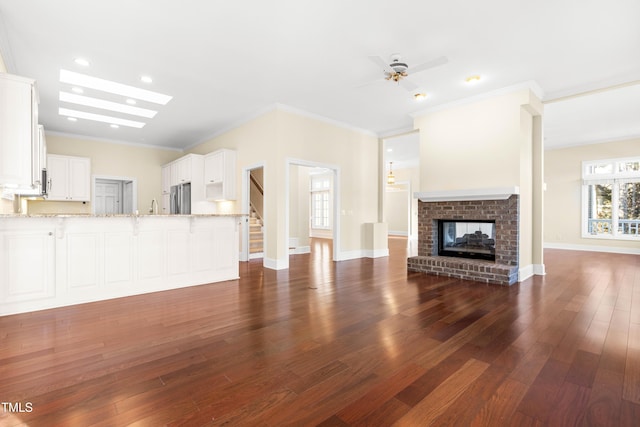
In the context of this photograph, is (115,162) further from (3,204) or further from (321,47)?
(321,47)

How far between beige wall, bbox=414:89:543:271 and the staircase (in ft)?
13.5

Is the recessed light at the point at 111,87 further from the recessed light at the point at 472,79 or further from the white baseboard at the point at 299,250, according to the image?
the recessed light at the point at 472,79

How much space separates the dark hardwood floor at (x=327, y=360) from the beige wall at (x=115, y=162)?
5.82 meters

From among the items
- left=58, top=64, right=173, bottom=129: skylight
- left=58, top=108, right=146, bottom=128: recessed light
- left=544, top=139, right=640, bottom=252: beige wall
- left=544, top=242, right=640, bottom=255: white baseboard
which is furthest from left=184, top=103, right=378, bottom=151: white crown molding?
left=544, top=242, right=640, bottom=255: white baseboard

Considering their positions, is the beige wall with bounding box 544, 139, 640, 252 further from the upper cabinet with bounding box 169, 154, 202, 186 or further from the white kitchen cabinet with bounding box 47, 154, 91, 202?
the white kitchen cabinet with bounding box 47, 154, 91, 202

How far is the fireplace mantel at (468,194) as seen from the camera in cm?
461

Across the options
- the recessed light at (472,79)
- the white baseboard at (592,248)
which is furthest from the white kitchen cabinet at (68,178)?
the white baseboard at (592,248)

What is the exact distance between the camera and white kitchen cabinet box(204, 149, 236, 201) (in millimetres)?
6793

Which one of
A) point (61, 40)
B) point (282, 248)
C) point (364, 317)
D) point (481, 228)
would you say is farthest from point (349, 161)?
point (61, 40)

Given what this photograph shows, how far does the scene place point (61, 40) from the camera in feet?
11.7

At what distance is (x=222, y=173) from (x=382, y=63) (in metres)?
4.39

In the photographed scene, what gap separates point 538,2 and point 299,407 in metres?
3.91

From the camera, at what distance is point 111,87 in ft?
16.3

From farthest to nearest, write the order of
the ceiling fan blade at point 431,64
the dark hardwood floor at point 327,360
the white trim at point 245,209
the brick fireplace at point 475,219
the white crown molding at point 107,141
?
the white crown molding at point 107,141 → the white trim at point 245,209 → the brick fireplace at point 475,219 → the ceiling fan blade at point 431,64 → the dark hardwood floor at point 327,360
